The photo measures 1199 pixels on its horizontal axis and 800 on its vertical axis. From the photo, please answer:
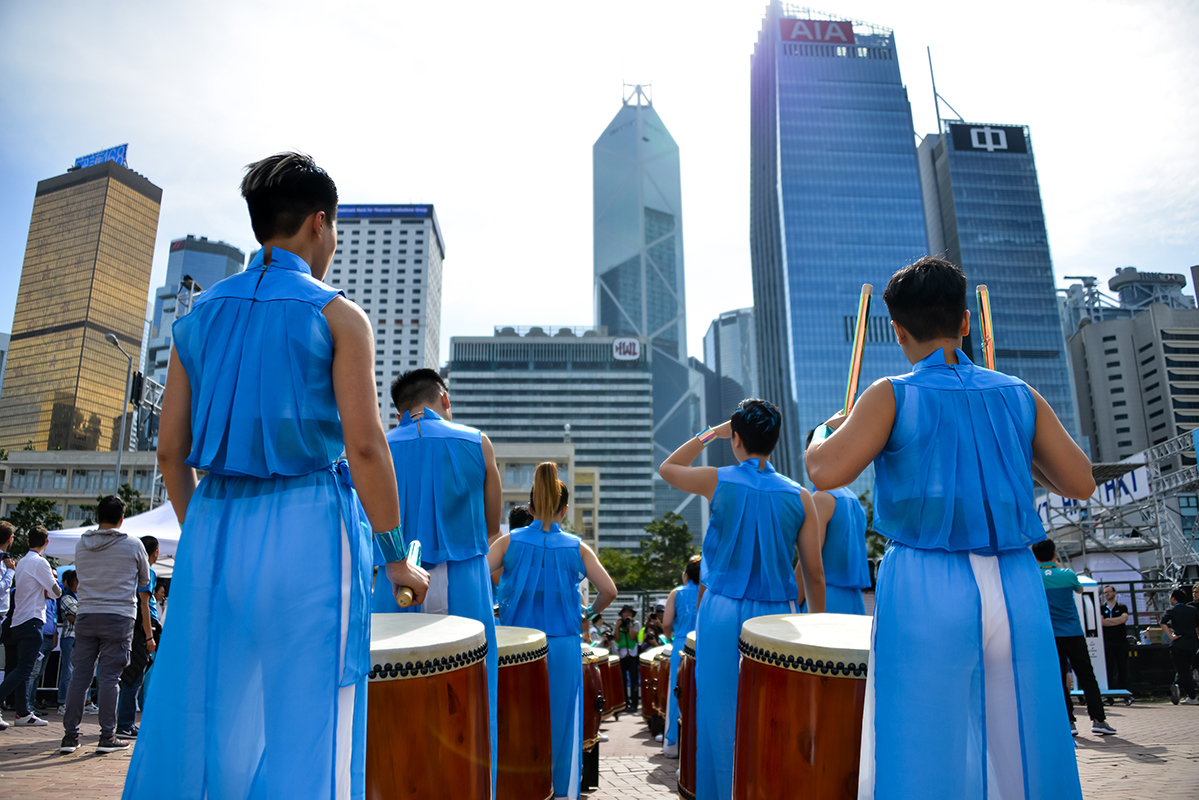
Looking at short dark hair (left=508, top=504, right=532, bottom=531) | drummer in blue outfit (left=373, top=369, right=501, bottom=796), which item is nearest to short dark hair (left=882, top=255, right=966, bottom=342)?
drummer in blue outfit (left=373, top=369, right=501, bottom=796)

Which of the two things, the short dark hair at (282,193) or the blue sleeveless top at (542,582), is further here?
the blue sleeveless top at (542,582)

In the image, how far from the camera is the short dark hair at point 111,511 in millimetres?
6020

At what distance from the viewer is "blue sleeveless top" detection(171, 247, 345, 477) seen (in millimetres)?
1805

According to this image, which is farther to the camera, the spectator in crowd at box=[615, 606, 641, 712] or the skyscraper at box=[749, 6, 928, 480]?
the skyscraper at box=[749, 6, 928, 480]

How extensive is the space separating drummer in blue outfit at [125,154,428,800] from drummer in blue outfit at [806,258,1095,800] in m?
1.40

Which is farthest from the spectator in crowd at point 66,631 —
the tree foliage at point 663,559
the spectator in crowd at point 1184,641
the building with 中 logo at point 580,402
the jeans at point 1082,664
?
the building with 中 logo at point 580,402

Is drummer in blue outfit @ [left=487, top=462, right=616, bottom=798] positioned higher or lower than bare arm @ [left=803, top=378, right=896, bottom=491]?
lower

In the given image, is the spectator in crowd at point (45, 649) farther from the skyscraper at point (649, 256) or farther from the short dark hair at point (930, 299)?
the skyscraper at point (649, 256)

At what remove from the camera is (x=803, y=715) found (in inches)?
93.7

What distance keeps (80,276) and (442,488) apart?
223 feet

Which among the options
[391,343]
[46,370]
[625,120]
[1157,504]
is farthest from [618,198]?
[1157,504]

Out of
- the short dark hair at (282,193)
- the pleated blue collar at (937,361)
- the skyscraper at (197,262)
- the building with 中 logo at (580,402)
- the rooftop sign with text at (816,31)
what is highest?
the rooftop sign with text at (816,31)

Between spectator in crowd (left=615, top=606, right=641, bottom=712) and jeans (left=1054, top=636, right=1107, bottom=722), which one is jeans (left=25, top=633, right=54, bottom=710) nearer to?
spectator in crowd (left=615, top=606, right=641, bottom=712)

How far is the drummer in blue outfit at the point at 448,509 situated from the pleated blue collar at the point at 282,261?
1554 mm
